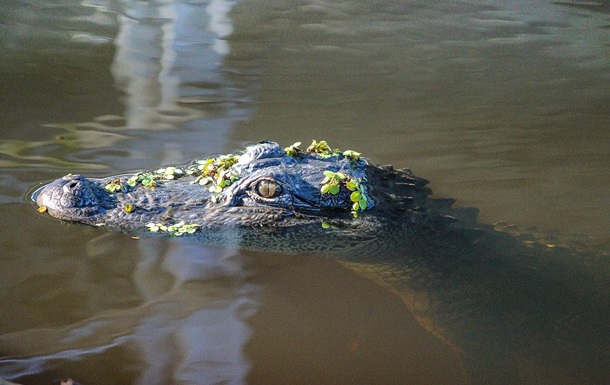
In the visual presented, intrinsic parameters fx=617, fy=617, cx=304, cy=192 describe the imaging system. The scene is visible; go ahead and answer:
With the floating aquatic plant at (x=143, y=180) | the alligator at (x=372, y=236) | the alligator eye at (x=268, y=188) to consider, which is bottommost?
the alligator at (x=372, y=236)

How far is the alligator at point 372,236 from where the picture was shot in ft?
12.5

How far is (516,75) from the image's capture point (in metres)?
7.68

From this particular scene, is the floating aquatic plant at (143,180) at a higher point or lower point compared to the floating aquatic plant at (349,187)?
lower

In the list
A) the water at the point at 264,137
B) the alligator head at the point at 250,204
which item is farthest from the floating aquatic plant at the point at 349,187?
the water at the point at 264,137

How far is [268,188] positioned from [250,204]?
176 mm

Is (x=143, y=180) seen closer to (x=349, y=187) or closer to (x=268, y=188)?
(x=268, y=188)

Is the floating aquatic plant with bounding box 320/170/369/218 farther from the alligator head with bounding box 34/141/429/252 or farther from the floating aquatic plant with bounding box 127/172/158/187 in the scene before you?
the floating aquatic plant with bounding box 127/172/158/187

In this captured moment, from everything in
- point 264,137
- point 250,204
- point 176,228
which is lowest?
point 176,228

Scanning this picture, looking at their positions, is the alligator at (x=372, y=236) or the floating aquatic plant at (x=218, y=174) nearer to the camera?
the alligator at (x=372, y=236)

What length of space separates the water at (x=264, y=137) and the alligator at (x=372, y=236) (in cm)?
16

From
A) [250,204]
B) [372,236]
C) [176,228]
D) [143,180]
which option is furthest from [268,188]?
[143,180]

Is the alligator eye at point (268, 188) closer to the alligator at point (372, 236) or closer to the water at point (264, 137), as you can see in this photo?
the alligator at point (372, 236)

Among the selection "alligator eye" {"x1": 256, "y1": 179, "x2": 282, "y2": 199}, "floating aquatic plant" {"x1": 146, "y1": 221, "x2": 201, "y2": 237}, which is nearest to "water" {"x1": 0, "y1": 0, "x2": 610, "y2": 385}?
"floating aquatic plant" {"x1": 146, "y1": 221, "x2": 201, "y2": 237}

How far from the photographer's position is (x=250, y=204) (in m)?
4.03
